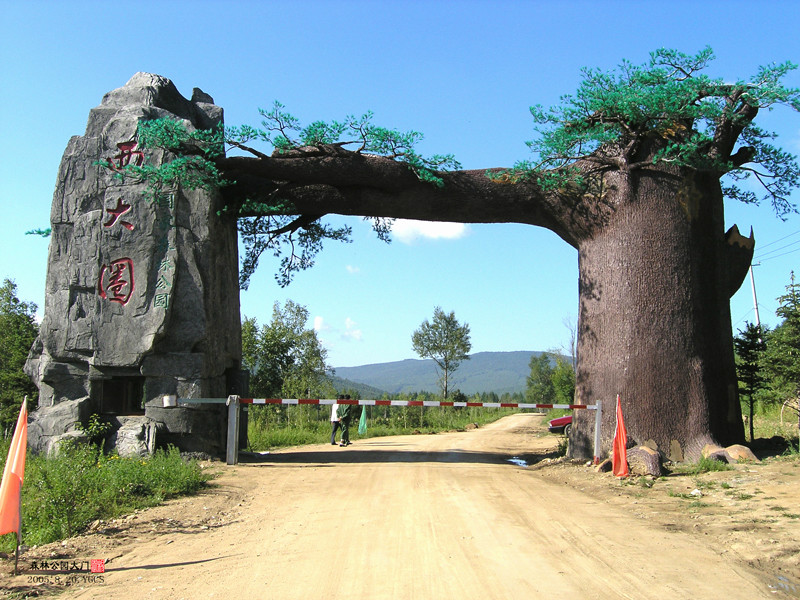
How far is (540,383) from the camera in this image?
66125 millimetres

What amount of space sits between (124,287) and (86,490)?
177 inches

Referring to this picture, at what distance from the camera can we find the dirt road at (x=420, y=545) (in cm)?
468

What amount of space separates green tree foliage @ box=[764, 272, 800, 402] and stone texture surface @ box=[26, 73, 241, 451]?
34.8ft

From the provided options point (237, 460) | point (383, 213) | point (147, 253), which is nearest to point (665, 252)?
point (383, 213)

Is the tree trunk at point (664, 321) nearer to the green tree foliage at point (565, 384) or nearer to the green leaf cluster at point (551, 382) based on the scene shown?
the green leaf cluster at point (551, 382)

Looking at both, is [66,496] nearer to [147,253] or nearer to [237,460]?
[237,460]

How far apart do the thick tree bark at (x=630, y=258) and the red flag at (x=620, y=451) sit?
0.87m

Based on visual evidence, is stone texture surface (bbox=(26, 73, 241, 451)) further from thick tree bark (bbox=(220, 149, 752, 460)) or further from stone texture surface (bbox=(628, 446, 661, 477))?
stone texture surface (bbox=(628, 446, 661, 477))

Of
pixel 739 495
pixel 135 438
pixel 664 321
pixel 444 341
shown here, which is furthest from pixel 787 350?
pixel 444 341

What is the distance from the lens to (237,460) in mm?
10922

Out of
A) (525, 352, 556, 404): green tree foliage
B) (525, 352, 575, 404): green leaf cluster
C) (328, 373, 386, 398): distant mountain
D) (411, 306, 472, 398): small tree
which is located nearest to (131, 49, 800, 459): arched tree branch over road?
(328, 373, 386, 398): distant mountain

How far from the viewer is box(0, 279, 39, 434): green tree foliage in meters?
16.6

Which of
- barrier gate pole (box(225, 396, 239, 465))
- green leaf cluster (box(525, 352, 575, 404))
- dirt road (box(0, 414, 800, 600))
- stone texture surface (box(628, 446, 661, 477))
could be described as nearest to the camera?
dirt road (box(0, 414, 800, 600))

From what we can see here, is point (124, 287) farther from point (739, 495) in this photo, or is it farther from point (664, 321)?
point (739, 495)
